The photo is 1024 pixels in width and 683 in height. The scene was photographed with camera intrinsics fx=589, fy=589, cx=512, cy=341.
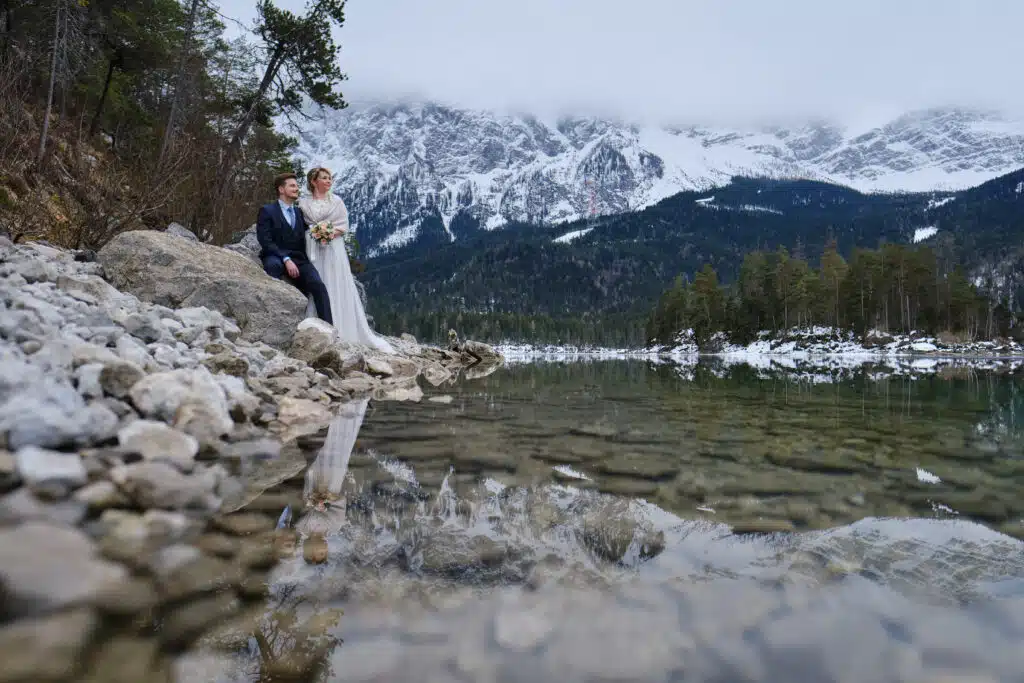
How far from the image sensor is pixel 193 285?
8461 mm

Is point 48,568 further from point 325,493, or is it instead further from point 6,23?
point 6,23

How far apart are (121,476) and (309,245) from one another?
839 cm

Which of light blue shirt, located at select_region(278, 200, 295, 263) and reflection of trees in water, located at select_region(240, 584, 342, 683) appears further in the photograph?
light blue shirt, located at select_region(278, 200, 295, 263)

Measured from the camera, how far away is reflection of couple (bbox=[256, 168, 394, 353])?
31.1 feet

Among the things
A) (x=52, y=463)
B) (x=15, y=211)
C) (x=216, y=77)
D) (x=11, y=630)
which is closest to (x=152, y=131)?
(x=216, y=77)

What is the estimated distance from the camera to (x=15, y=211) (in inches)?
369

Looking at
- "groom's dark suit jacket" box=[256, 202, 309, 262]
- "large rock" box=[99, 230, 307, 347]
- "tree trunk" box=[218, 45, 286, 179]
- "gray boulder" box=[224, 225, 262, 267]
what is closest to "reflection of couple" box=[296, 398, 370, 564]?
"large rock" box=[99, 230, 307, 347]

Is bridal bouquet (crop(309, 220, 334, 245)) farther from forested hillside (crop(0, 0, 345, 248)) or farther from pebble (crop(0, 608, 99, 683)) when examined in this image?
pebble (crop(0, 608, 99, 683))

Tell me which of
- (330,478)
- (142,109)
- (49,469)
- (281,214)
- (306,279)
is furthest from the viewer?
(142,109)

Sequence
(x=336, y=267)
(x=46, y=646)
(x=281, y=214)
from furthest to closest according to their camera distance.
Answer: (x=336, y=267) < (x=281, y=214) < (x=46, y=646)

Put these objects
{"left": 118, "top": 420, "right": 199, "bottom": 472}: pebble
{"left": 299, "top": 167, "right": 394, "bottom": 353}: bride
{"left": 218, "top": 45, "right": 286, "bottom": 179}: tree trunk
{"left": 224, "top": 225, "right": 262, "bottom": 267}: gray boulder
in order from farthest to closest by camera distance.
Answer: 1. {"left": 218, "top": 45, "right": 286, "bottom": 179}: tree trunk
2. {"left": 224, "top": 225, "right": 262, "bottom": 267}: gray boulder
3. {"left": 299, "top": 167, "right": 394, "bottom": 353}: bride
4. {"left": 118, "top": 420, "right": 199, "bottom": 472}: pebble

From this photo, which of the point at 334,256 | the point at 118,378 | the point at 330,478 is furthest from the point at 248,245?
the point at 330,478

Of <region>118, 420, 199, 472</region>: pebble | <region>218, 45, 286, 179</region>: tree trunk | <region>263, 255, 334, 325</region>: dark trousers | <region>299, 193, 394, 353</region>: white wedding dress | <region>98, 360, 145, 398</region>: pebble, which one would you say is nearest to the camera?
<region>118, 420, 199, 472</region>: pebble

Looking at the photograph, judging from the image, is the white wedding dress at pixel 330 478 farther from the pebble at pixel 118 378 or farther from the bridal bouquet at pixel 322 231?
the bridal bouquet at pixel 322 231
